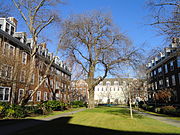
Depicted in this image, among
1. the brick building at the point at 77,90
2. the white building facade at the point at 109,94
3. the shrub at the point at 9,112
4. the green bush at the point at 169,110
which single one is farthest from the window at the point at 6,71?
the white building facade at the point at 109,94

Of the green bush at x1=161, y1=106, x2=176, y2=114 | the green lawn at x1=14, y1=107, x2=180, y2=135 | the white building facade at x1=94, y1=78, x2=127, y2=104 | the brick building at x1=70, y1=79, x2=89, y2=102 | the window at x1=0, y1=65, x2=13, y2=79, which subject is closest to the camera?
the green lawn at x1=14, y1=107, x2=180, y2=135

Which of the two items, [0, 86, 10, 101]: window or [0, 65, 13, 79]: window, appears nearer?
[0, 65, 13, 79]: window

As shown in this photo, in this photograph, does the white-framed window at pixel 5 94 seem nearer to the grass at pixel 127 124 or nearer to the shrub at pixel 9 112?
the shrub at pixel 9 112

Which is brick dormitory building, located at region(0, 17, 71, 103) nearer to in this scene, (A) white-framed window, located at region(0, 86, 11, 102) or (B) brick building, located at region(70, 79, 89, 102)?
(A) white-framed window, located at region(0, 86, 11, 102)

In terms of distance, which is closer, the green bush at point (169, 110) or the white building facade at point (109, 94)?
the green bush at point (169, 110)

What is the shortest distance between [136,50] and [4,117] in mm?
17560

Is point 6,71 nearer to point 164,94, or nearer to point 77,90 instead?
point 164,94

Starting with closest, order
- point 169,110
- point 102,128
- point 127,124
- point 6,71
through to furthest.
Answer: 1. point 102,128
2. point 127,124
3. point 6,71
4. point 169,110

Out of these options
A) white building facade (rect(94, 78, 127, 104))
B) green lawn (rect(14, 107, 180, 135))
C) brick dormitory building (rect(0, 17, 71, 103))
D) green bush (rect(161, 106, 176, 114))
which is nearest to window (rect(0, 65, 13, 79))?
brick dormitory building (rect(0, 17, 71, 103))

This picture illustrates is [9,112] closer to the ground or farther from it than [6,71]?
closer to the ground

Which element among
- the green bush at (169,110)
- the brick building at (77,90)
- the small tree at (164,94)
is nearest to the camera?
the green bush at (169,110)

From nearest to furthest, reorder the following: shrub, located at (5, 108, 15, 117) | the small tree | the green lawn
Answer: the green lawn < shrub, located at (5, 108, 15, 117) < the small tree

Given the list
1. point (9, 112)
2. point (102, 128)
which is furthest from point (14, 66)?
point (102, 128)

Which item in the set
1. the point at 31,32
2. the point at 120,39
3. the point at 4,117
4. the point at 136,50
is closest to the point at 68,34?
the point at 31,32
